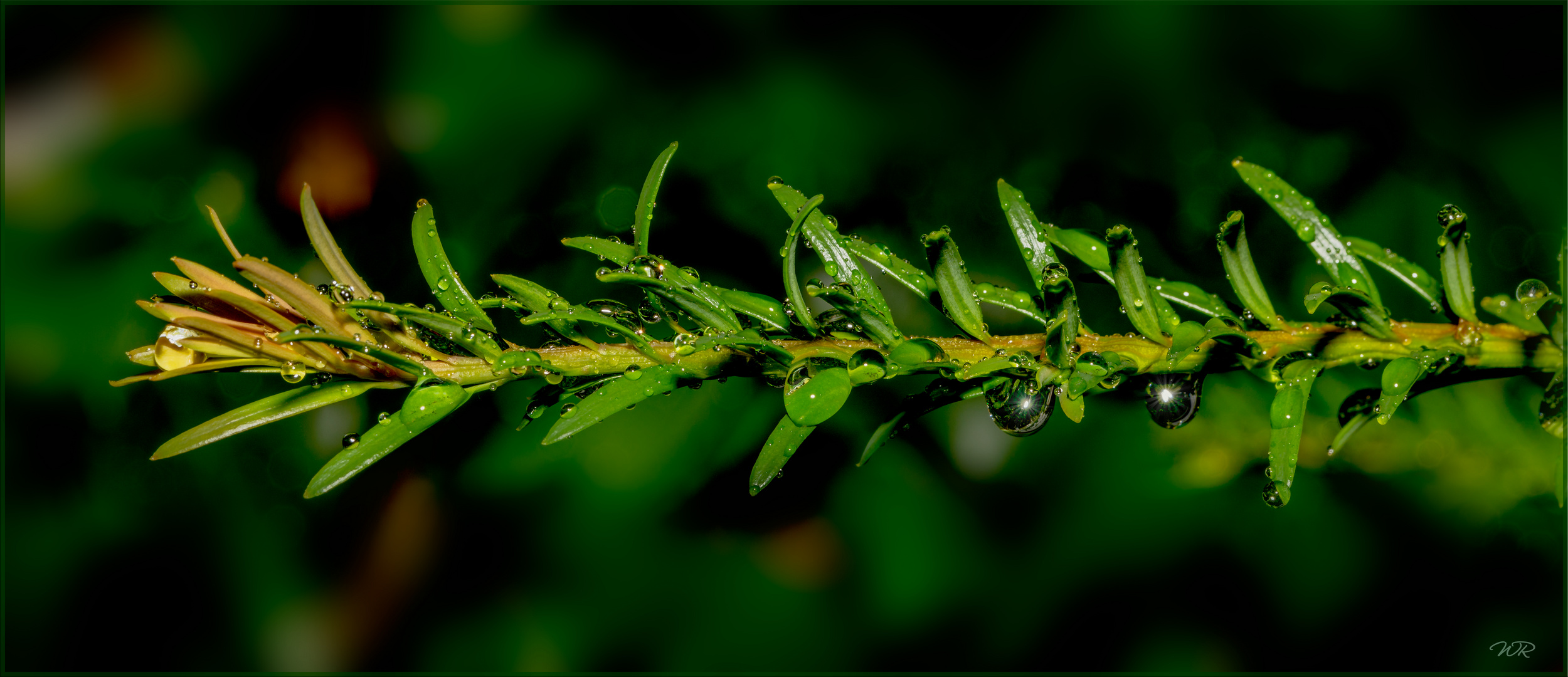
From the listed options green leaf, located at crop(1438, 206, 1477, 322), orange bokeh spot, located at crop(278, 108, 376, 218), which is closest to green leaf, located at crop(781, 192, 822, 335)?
green leaf, located at crop(1438, 206, 1477, 322)

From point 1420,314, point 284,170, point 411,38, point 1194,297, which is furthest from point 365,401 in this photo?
point 1420,314

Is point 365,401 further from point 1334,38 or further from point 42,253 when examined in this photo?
point 1334,38

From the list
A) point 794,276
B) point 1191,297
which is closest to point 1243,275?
point 1191,297

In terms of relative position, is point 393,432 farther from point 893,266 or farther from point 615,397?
point 893,266

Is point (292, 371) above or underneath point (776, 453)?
above

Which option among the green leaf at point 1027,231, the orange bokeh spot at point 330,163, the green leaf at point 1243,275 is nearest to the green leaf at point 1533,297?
the green leaf at point 1243,275

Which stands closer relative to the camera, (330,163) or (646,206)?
(646,206)
